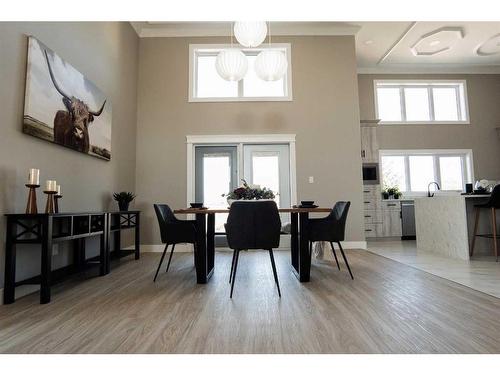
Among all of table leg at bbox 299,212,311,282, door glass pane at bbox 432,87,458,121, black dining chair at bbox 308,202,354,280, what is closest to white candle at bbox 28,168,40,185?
table leg at bbox 299,212,311,282

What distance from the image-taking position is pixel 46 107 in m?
2.57

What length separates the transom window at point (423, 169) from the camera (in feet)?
22.0

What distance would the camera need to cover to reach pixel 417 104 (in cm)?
686

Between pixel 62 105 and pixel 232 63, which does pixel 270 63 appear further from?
pixel 62 105

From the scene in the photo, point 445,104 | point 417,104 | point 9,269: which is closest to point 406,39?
point 417,104

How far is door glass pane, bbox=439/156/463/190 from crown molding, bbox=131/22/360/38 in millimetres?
3962

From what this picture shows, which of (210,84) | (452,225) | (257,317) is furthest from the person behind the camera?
(210,84)

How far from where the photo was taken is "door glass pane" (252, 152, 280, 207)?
5.01m

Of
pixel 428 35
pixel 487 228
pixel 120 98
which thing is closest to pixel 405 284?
pixel 487 228

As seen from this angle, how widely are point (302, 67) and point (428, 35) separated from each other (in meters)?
2.62

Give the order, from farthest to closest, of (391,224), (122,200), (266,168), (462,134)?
(462,134)
(391,224)
(266,168)
(122,200)

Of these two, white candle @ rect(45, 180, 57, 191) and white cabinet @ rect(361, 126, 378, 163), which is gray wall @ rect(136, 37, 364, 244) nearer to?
white cabinet @ rect(361, 126, 378, 163)

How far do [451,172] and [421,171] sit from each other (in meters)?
0.72

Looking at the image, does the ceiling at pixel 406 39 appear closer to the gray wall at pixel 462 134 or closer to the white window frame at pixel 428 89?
the white window frame at pixel 428 89
